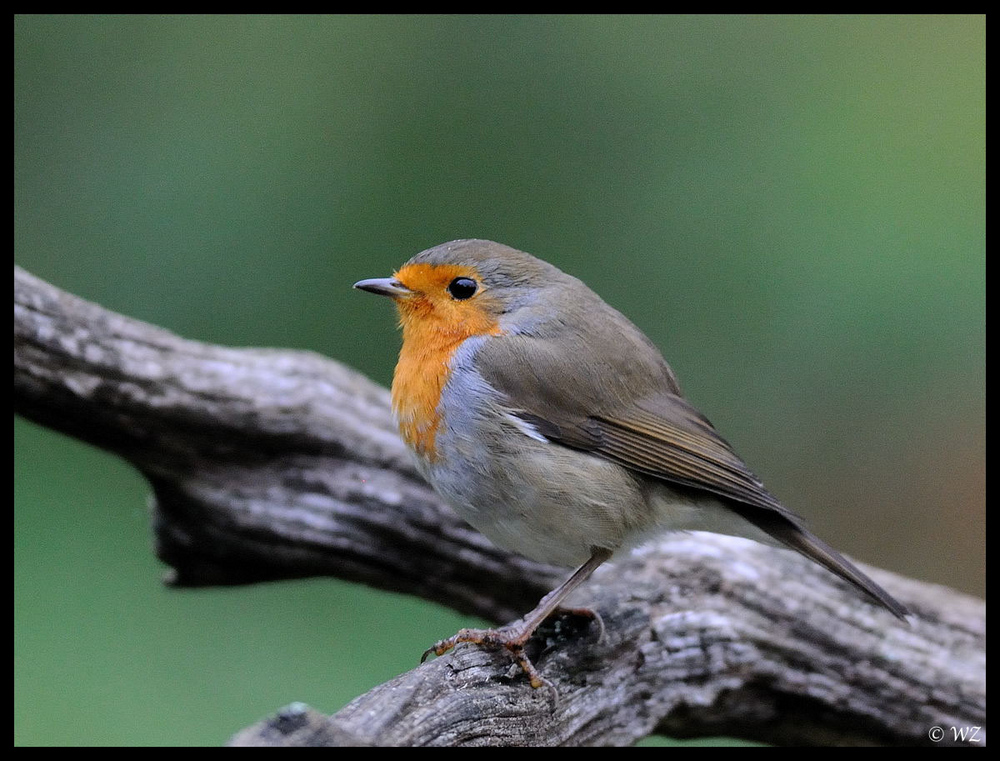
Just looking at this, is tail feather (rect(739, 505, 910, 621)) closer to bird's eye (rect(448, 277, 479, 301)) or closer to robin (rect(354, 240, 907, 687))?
robin (rect(354, 240, 907, 687))

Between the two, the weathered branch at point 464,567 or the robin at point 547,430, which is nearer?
the robin at point 547,430

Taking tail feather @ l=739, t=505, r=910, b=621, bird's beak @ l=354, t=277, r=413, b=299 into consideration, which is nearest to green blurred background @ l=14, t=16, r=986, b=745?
bird's beak @ l=354, t=277, r=413, b=299

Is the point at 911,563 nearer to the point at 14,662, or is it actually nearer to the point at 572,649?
the point at 572,649

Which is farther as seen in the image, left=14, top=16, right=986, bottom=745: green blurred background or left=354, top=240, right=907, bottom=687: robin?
left=14, top=16, right=986, bottom=745: green blurred background

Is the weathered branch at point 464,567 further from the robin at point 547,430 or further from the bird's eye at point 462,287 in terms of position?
the bird's eye at point 462,287

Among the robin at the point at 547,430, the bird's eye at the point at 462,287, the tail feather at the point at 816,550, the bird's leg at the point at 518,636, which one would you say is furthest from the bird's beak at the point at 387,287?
the tail feather at the point at 816,550

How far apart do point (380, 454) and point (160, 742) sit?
3.98 ft

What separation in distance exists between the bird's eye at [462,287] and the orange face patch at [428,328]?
1 cm

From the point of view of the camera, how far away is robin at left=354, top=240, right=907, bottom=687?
3.00 m

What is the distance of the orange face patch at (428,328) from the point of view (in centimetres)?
316

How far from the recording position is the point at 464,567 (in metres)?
3.86

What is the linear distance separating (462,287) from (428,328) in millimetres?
164

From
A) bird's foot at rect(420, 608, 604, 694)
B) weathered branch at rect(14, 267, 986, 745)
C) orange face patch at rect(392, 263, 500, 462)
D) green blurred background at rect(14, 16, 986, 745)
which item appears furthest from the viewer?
green blurred background at rect(14, 16, 986, 745)

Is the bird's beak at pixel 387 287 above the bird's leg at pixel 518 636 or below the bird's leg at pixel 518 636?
above
